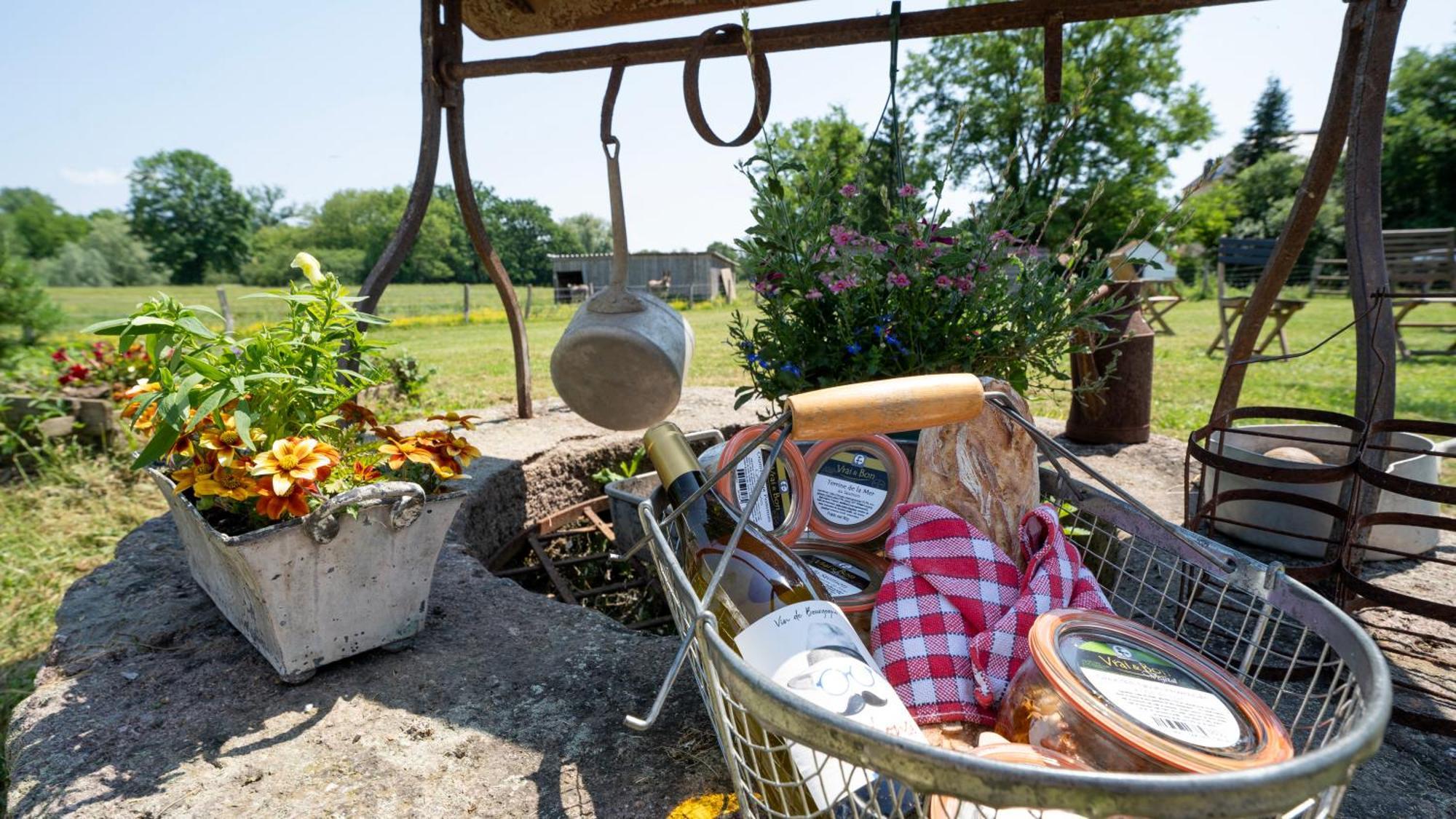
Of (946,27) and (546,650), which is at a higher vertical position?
(946,27)

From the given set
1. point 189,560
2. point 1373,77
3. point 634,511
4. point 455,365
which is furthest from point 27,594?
point 455,365

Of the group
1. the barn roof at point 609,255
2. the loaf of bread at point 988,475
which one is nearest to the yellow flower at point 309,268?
the loaf of bread at point 988,475

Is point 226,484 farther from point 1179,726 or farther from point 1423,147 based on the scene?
point 1423,147

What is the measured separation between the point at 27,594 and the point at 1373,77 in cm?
434

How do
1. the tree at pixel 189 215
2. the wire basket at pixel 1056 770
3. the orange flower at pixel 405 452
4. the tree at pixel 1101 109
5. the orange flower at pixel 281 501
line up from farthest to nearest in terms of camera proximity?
the tree at pixel 189 215, the tree at pixel 1101 109, the orange flower at pixel 405 452, the orange flower at pixel 281 501, the wire basket at pixel 1056 770

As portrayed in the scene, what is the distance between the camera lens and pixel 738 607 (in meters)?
1.23

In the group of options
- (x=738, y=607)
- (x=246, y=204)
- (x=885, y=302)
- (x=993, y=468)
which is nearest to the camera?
(x=738, y=607)

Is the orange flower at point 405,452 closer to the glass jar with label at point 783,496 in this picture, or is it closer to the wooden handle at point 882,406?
the glass jar with label at point 783,496

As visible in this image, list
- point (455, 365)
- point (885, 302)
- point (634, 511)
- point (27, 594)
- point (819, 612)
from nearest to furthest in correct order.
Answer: point (819, 612)
point (885, 302)
point (634, 511)
point (27, 594)
point (455, 365)

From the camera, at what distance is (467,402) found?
16.7ft

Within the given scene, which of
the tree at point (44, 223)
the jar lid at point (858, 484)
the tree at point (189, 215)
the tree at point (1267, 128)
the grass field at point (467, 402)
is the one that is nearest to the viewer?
the jar lid at point (858, 484)

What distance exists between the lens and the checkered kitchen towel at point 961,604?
1.05 metres

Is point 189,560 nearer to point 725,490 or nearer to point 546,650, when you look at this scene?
point 546,650

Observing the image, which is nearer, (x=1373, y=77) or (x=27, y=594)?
(x=1373, y=77)
